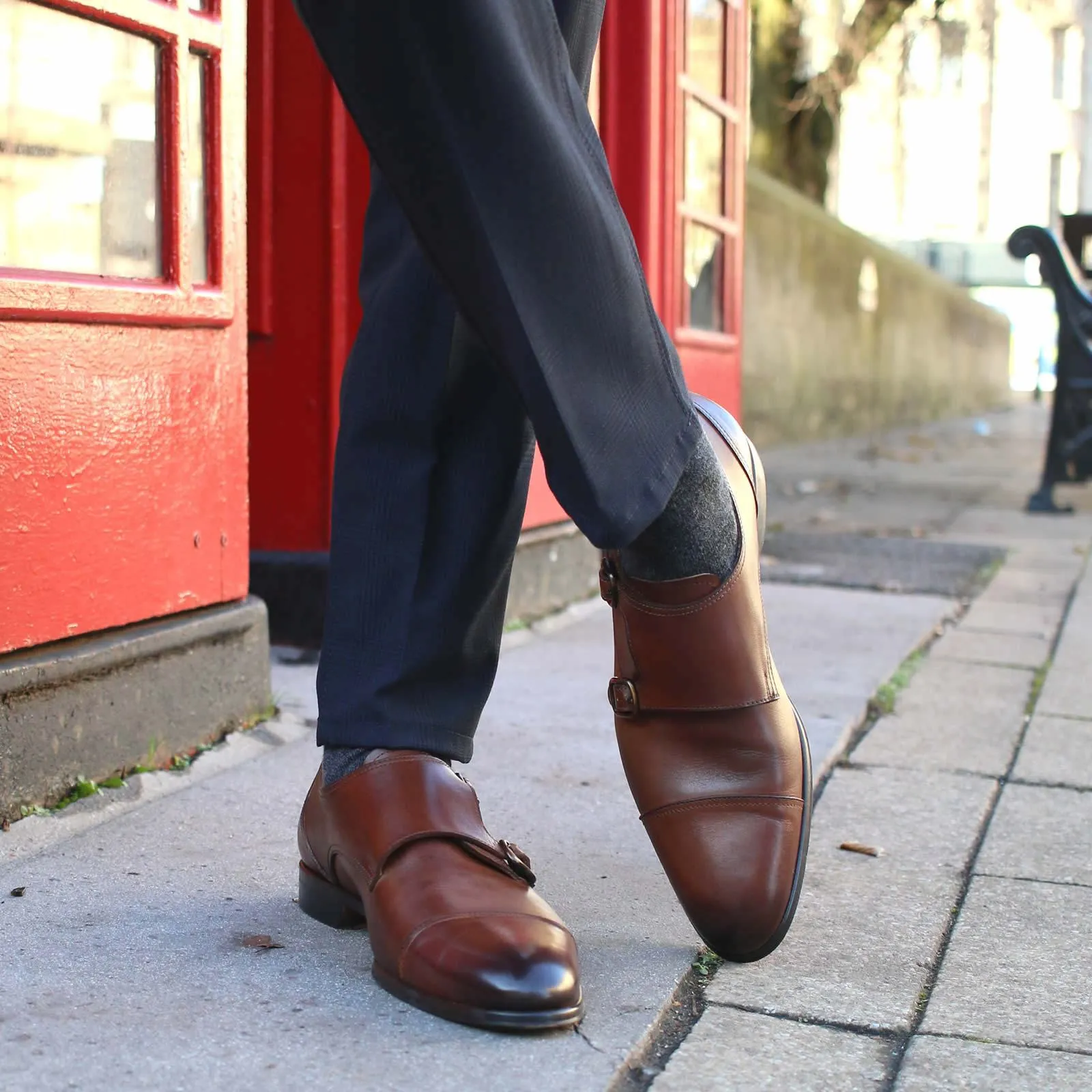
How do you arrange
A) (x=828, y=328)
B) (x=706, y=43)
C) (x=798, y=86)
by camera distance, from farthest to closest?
1. (x=798, y=86)
2. (x=828, y=328)
3. (x=706, y=43)

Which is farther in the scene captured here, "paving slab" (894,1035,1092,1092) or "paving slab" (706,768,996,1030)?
"paving slab" (706,768,996,1030)

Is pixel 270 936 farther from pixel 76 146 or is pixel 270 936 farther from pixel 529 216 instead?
pixel 76 146

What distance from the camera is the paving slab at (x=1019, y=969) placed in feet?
4.02

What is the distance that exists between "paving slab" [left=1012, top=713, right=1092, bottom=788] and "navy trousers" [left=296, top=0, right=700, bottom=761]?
0.97 metres

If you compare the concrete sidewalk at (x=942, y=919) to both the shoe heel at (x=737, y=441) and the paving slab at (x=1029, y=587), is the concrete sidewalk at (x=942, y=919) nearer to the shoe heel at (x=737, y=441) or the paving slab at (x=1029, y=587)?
the shoe heel at (x=737, y=441)

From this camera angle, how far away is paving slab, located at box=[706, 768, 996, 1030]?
1273 mm

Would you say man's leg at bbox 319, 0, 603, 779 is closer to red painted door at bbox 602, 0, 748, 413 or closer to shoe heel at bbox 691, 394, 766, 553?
shoe heel at bbox 691, 394, 766, 553

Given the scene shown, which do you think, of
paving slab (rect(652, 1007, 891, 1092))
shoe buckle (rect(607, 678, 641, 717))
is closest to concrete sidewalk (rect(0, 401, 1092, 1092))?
paving slab (rect(652, 1007, 891, 1092))

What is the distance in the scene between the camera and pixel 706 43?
12.9 ft

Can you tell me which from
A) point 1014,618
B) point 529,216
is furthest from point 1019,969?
point 1014,618

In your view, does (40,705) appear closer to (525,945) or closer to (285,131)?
(525,945)

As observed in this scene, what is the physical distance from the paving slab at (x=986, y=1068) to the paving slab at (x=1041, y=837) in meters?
0.46

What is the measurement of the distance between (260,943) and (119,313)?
84 centimetres

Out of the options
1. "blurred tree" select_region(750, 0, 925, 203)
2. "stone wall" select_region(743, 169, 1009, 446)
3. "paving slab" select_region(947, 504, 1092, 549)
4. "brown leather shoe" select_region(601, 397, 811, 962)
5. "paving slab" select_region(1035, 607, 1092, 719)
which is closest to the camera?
"brown leather shoe" select_region(601, 397, 811, 962)
